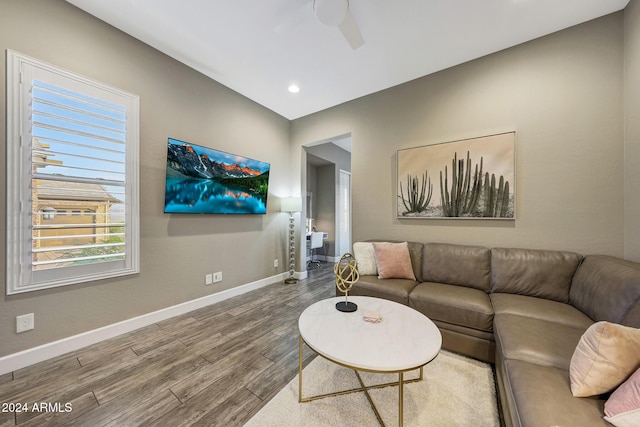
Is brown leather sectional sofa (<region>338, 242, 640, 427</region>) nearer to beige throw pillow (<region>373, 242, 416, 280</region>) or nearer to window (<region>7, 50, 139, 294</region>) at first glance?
beige throw pillow (<region>373, 242, 416, 280</region>)

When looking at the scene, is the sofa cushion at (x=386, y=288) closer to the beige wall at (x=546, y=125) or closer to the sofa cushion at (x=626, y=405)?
the beige wall at (x=546, y=125)

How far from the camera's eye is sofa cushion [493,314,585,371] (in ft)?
4.15

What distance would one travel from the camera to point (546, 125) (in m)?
2.36

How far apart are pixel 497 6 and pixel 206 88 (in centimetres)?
328

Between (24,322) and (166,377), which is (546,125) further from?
(24,322)

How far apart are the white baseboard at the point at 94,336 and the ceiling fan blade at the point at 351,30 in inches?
133

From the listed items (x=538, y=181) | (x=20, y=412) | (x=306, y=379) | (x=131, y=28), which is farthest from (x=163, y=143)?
(x=538, y=181)

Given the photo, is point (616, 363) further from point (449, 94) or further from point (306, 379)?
point (449, 94)

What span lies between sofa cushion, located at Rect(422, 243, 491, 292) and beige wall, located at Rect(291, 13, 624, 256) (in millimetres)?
294

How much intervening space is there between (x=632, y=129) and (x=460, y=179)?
4.29 ft

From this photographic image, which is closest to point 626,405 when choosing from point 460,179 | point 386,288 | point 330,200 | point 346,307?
point 346,307

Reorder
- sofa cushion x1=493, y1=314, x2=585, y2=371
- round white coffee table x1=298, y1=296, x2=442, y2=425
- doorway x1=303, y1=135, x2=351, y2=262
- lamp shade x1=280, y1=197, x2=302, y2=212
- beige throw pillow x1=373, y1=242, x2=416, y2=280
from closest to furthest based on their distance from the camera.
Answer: round white coffee table x1=298, y1=296, x2=442, y2=425 < sofa cushion x1=493, y1=314, x2=585, y2=371 < beige throw pillow x1=373, y1=242, x2=416, y2=280 < lamp shade x1=280, y1=197, x2=302, y2=212 < doorway x1=303, y1=135, x2=351, y2=262

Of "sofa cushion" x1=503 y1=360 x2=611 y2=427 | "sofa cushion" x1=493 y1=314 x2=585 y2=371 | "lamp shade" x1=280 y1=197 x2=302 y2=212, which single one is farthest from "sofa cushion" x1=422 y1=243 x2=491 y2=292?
"lamp shade" x1=280 y1=197 x2=302 y2=212

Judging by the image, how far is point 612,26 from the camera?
6.91 feet
